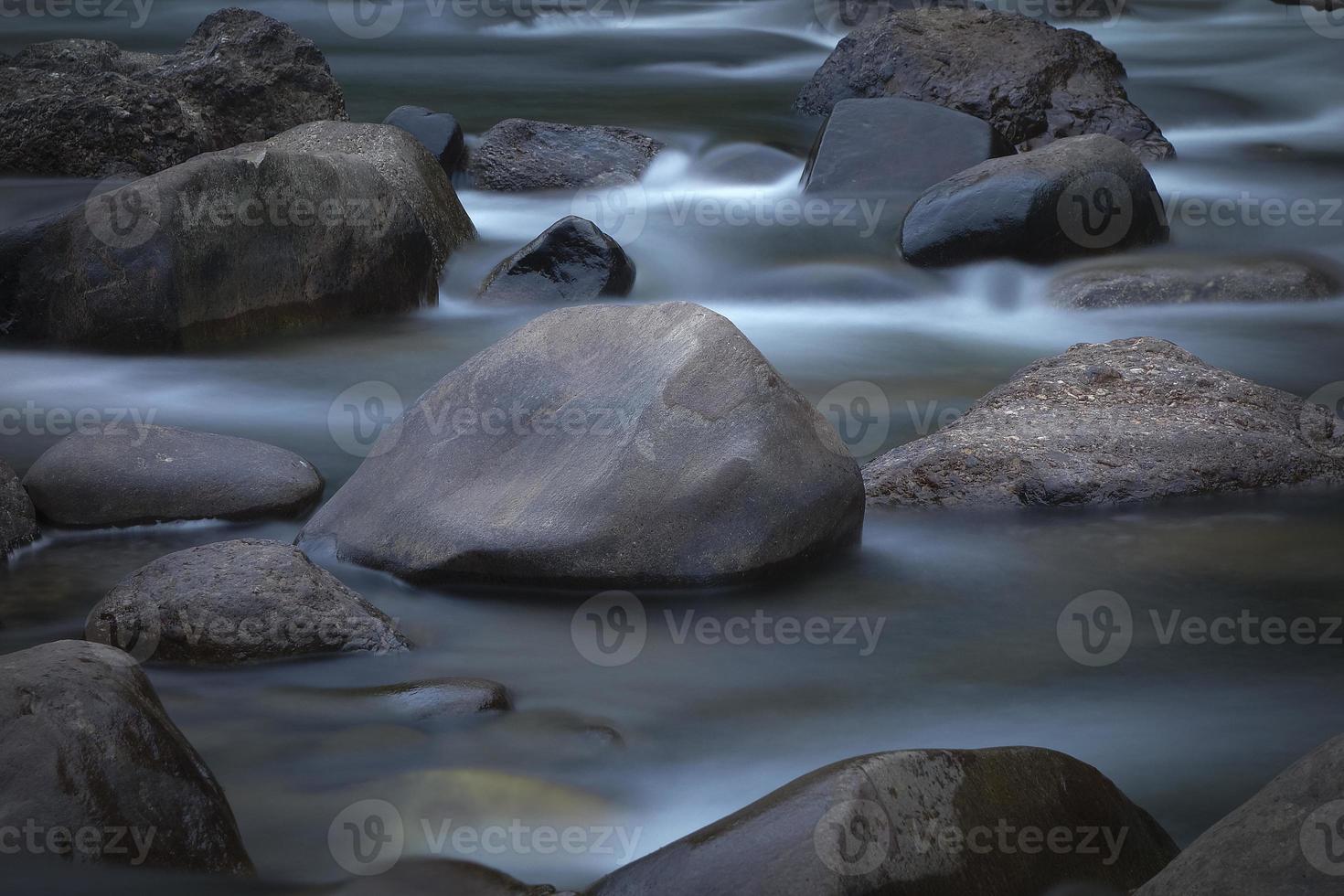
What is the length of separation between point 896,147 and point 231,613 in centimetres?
631

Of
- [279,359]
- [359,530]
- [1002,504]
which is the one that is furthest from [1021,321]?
[359,530]

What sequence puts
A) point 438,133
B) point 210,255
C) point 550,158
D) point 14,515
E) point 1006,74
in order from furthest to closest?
1. point 1006,74
2. point 550,158
3. point 438,133
4. point 210,255
5. point 14,515

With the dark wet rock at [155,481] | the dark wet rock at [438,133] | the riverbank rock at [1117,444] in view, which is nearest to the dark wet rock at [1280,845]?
the riverbank rock at [1117,444]

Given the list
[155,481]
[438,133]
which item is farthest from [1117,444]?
[438,133]

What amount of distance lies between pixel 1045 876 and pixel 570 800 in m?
1.07

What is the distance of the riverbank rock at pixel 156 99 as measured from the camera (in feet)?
26.7

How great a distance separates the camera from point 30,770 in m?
2.63

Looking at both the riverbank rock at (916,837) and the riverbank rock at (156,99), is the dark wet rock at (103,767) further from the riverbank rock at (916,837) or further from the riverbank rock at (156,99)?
the riverbank rock at (156,99)

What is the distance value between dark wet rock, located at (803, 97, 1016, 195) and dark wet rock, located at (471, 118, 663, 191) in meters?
1.43

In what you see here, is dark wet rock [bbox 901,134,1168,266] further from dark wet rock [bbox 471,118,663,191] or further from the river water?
dark wet rock [bbox 471,118,663,191]

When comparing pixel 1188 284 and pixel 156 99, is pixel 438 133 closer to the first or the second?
pixel 156 99

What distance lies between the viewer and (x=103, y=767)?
2.68m

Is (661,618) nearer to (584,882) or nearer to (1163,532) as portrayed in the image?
(584,882)

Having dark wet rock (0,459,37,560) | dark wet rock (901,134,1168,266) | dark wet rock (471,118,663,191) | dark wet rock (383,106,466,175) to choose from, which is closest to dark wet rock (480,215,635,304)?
dark wet rock (901,134,1168,266)
